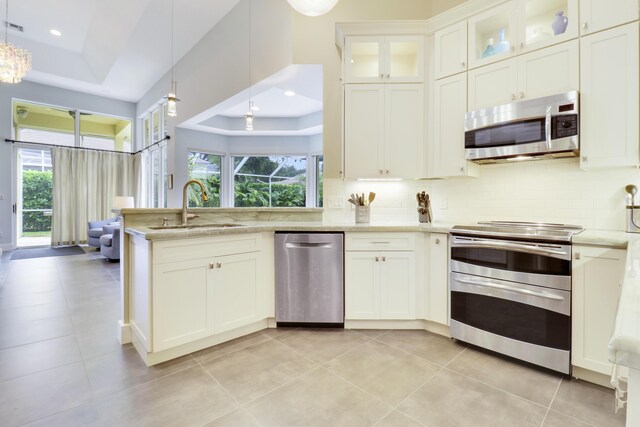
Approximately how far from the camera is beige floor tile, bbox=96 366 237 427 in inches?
62.0

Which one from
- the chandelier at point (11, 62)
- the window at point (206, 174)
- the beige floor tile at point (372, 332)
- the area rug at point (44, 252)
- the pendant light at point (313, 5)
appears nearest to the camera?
the pendant light at point (313, 5)

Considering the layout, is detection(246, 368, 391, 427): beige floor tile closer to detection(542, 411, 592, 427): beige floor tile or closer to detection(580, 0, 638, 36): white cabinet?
detection(542, 411, 592, 427): beige floor tile

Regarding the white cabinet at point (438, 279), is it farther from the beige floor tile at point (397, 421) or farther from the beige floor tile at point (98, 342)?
the beige floor tile at point (98, 342)

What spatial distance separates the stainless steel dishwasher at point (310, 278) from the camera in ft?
8.73

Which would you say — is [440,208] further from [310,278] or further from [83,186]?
[83,186]

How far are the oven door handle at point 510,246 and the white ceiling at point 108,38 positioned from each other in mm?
4466

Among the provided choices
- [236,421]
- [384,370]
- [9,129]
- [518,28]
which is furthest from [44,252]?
[518,28]

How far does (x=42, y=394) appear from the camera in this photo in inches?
70.1

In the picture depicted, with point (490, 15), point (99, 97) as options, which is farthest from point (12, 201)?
point (490, 15)

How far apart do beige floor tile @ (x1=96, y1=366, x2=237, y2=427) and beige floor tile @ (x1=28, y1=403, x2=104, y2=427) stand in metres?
0.03

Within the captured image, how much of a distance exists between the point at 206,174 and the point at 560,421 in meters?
7.78

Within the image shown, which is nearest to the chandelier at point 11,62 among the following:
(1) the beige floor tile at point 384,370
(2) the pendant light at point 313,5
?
(2) the pendant light at point 313,5

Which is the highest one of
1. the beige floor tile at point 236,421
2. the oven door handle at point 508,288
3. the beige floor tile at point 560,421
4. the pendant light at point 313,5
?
the pendant light at point 313,5

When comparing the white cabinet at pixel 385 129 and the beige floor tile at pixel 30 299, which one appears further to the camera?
the beige floor tile at pixel 30 299
